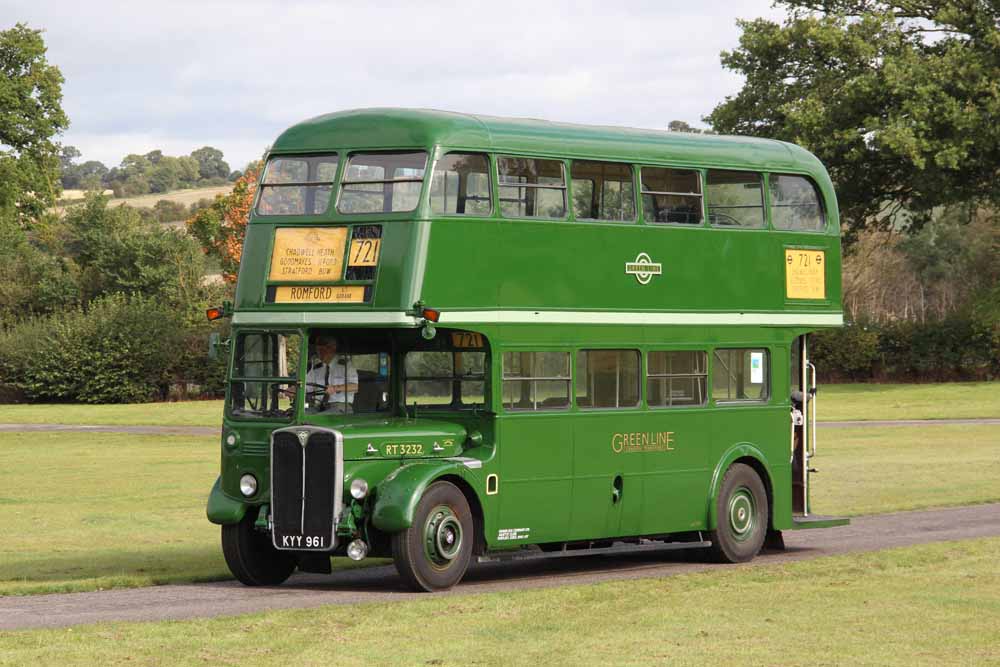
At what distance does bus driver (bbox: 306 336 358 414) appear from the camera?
54.4 ft

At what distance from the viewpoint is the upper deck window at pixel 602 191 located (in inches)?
700

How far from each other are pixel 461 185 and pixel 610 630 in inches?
203

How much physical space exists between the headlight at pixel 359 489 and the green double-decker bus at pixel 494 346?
52 millimetres

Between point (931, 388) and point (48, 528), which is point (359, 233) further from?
point (931, 388)

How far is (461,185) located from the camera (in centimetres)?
1666

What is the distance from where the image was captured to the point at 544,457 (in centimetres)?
1742

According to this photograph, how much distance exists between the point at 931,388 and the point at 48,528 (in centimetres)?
4398

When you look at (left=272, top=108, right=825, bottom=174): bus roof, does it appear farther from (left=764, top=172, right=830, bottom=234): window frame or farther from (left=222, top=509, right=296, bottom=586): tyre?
(left=222, top=509, right=296, bottom=586): tyre

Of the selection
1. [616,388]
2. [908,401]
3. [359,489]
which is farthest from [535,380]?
[908,401]

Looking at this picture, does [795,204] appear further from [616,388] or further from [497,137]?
[497,137]

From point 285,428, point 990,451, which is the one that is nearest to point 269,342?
point 285,428

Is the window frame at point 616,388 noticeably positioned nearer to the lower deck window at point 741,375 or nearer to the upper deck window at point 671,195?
the lower deck window at point 741,375

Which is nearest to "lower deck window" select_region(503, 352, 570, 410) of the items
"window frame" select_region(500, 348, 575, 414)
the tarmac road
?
"window frame" select_region(500, 348, 575, 414)

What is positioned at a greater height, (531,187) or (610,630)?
(531,187)
